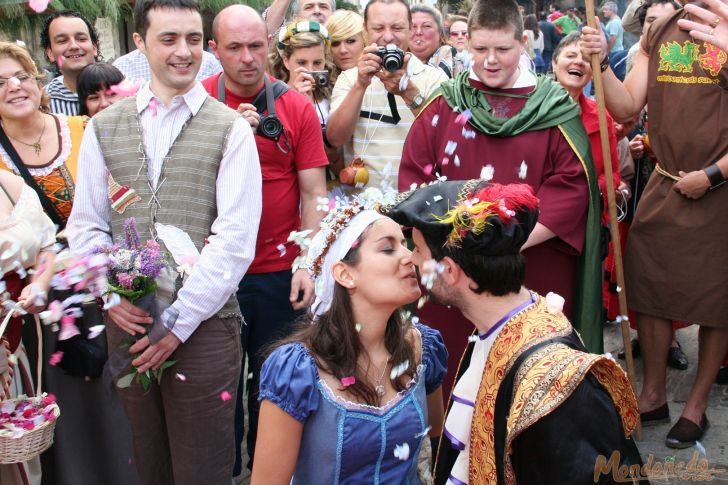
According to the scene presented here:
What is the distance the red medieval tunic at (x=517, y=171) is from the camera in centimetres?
383

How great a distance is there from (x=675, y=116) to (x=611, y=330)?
2.18m

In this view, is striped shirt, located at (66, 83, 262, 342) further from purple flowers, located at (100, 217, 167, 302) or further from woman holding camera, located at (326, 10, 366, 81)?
woman holding camera, located at (326, 10, 366, 81)

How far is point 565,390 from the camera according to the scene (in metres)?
2.01

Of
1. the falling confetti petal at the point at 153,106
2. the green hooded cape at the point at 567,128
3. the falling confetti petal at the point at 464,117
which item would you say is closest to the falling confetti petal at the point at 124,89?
the falling confetti petal at the point at 153,106

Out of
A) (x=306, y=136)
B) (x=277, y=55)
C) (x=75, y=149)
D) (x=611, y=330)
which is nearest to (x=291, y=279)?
(x=306, y=136)

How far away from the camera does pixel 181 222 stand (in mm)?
3160

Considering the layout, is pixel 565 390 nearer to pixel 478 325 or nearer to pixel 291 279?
pixel 478 325

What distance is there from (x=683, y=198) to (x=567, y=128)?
92cm

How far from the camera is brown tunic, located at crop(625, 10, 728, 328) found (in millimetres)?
4137

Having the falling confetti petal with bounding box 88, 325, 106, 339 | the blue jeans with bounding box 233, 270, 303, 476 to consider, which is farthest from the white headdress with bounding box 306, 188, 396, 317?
the falling confetti petal with bounding box 88, 325, 106, 339

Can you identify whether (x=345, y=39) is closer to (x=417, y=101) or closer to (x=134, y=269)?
(x=417, y=101)

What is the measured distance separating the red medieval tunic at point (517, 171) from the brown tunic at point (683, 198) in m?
0.73

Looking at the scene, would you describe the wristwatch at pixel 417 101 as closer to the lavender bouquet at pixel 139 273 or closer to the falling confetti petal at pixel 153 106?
the falling confetti petal at pixel 153 106

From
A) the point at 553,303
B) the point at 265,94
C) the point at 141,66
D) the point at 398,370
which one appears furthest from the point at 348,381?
the point at 141,66
